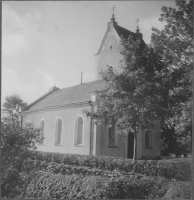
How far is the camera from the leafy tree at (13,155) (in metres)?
6.94

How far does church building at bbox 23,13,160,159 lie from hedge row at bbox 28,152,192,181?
9.18 ft

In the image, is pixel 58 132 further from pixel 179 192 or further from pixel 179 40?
pixel 179 192

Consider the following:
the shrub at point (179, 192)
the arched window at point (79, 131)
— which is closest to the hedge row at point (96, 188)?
the shrub at point (179, 192)

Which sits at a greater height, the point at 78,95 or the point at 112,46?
the point at 112,46

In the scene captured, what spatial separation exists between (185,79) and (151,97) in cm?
511

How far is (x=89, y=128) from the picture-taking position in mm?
19172

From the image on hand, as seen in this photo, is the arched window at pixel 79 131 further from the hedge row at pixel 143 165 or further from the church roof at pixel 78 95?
the hedge row at pixel 143 165

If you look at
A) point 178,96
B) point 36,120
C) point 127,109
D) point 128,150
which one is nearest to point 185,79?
point 178,96

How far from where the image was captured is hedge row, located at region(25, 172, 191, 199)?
7.63 m

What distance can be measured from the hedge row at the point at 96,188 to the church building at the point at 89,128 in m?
8.37

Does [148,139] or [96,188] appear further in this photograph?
[148,139]

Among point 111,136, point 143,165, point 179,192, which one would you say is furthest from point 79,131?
point 179,192

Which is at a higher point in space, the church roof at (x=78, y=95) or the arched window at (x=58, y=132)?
the church roof at (x=78, y=95)

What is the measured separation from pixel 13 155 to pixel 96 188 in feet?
9.57
